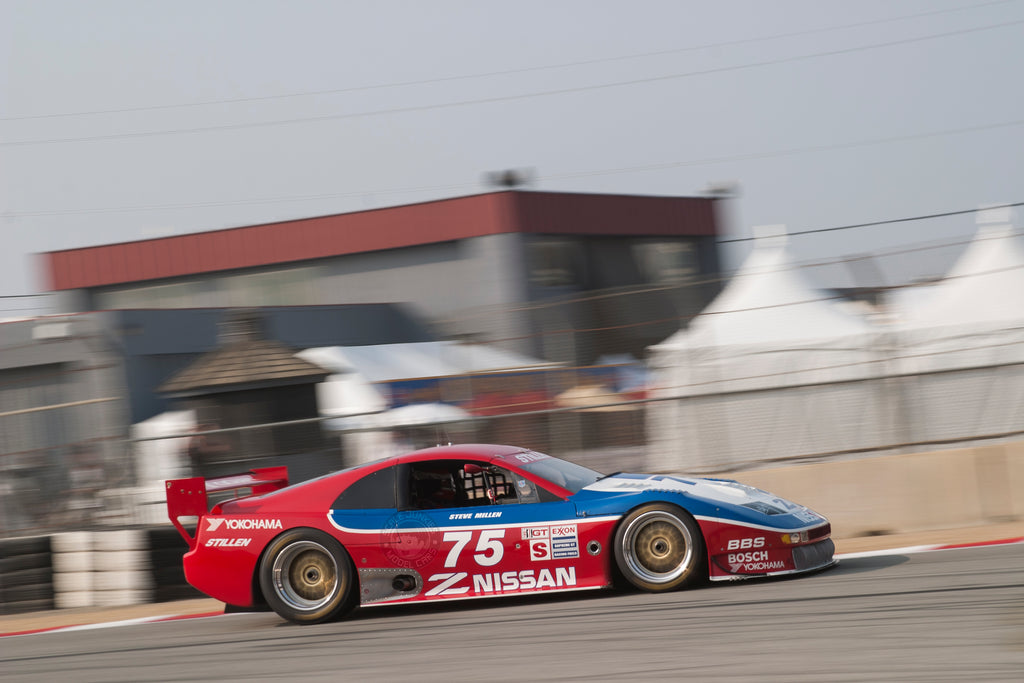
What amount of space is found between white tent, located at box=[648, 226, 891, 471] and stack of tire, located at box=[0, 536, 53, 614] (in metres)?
5.99

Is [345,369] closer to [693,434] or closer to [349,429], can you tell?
[349,429]

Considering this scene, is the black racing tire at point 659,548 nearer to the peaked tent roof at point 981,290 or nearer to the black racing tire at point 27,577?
the peaked tent roof at point 981,290

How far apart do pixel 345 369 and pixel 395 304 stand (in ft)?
44.6

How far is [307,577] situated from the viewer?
7.51 m

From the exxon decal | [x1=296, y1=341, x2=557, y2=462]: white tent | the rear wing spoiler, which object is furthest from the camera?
[x1=296, y1=341, x2=557, y2=462]: white tent

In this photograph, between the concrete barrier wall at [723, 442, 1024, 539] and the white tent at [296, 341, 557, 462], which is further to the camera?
the white tent at [296, 341, 557, 462]

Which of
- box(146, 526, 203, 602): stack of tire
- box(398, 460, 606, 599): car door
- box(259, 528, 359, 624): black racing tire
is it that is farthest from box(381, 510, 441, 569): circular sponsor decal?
box(146, 526, 203, 602): stack of tire

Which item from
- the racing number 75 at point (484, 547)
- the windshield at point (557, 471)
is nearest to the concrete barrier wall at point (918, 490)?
the windshield at point (557, 471)

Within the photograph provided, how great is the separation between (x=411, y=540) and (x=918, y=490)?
4.95m

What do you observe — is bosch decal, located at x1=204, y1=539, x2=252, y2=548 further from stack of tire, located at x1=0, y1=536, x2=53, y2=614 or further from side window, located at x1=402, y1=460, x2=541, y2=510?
stack of tire, located at x1=0, y1=536, x2=53, y2=614

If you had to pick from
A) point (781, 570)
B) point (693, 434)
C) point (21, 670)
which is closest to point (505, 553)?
point (781, 570)

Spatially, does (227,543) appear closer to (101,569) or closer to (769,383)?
(101,569)

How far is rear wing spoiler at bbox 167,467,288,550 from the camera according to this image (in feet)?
25.5

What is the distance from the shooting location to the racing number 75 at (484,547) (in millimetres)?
7051
